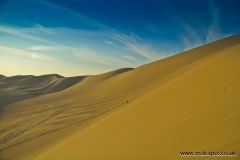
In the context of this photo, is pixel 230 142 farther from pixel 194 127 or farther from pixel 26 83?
pixel 26 83

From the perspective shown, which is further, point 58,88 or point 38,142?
point 58,88

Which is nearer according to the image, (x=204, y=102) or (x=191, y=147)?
(x=191, y=147)

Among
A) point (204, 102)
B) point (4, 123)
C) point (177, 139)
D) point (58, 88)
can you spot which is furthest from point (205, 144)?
point (58, 88)

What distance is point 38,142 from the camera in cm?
1016

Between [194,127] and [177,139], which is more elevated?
[194,127]

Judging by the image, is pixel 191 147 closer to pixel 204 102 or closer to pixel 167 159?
pixel 167 159

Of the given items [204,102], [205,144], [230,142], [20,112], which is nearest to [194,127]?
[205,144]

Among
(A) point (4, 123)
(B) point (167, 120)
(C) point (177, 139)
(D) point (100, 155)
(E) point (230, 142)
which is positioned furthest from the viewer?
(A) point (4, 123)

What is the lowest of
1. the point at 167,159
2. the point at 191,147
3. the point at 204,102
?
the point at 167,159

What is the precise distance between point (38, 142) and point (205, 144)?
9787mm

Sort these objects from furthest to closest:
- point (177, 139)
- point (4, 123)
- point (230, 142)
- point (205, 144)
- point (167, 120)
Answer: point (4, 123) < point (167, 120) < point (177, 139) < point (205, 144) < point (230, 142)

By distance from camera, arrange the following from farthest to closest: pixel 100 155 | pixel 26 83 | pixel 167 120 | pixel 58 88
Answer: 1. pixel 26 83
2. pixel 58 88
3. pixel 167 120
4. pixel 100 155

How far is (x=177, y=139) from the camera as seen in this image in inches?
172

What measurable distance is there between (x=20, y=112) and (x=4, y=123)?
12.1ft
